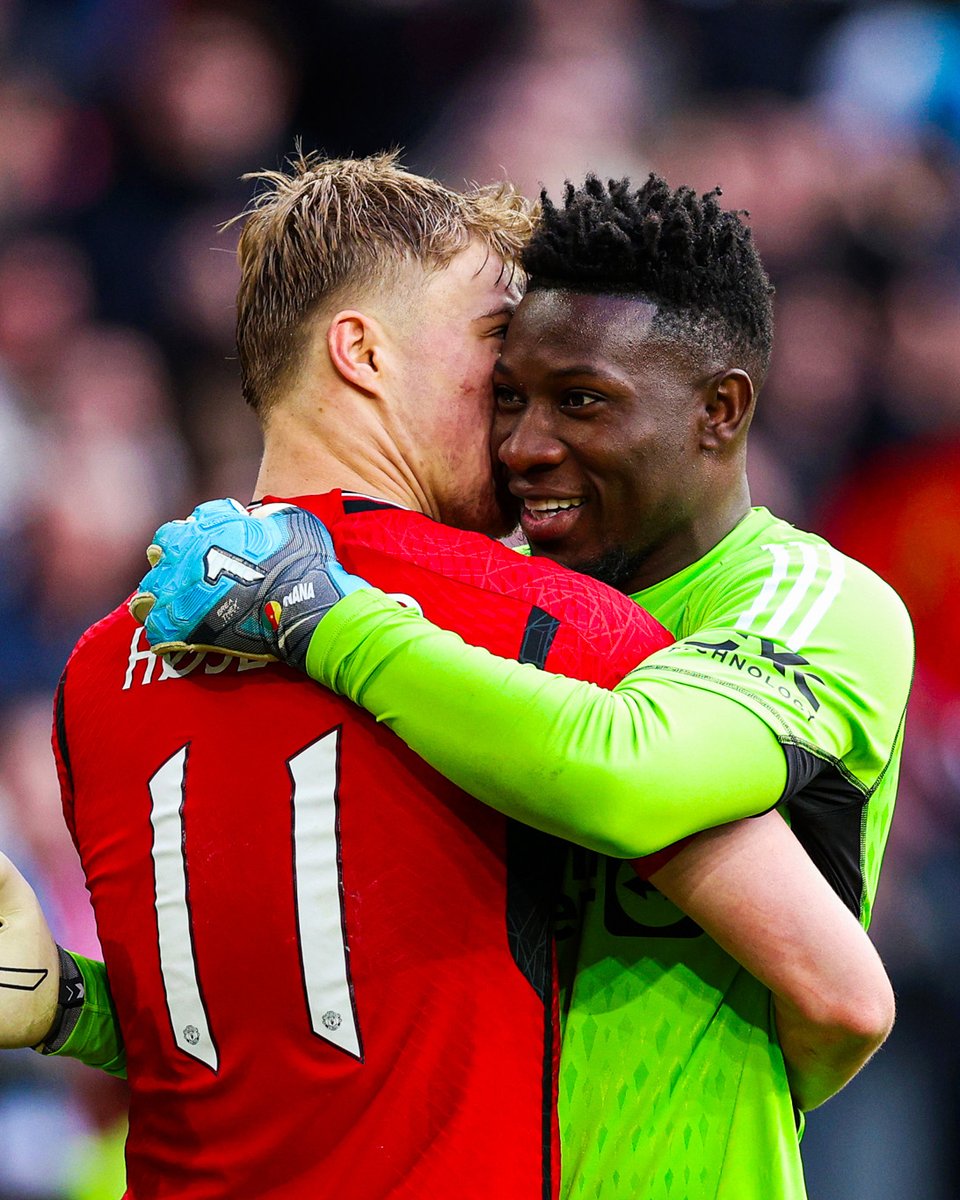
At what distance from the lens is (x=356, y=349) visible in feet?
7.58

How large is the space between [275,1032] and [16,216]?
445 cm

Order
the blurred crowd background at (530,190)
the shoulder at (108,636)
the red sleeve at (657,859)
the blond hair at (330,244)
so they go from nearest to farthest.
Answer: the red sleeve at (657,859), the shoulder at (108,636), the blond hair at (330,244), the blurred crowd background at (530,190)

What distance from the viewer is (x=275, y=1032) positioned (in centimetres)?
194

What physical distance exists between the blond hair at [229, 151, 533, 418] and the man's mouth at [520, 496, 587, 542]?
409 millimetres

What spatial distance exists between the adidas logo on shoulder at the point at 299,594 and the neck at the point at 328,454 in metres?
0.37

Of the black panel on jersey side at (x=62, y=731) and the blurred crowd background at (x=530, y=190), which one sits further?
the blurred crowd background at (x=530, y=190)

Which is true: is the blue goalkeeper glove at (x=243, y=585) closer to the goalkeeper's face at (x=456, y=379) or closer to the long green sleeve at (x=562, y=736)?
the long green sleeve at (x=562, y=736)

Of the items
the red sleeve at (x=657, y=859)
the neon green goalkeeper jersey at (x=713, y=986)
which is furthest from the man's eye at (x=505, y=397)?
the red sleeve at (x=657, y=859)

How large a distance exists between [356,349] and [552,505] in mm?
420

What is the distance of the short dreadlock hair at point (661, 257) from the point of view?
7.76ft

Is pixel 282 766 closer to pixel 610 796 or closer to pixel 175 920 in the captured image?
pixel 175 920

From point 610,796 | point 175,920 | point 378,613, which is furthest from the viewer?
point 175,920

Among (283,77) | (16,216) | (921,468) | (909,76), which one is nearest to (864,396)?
(921,468)

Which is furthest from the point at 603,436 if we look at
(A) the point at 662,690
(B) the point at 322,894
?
(B) the point at 322,894
